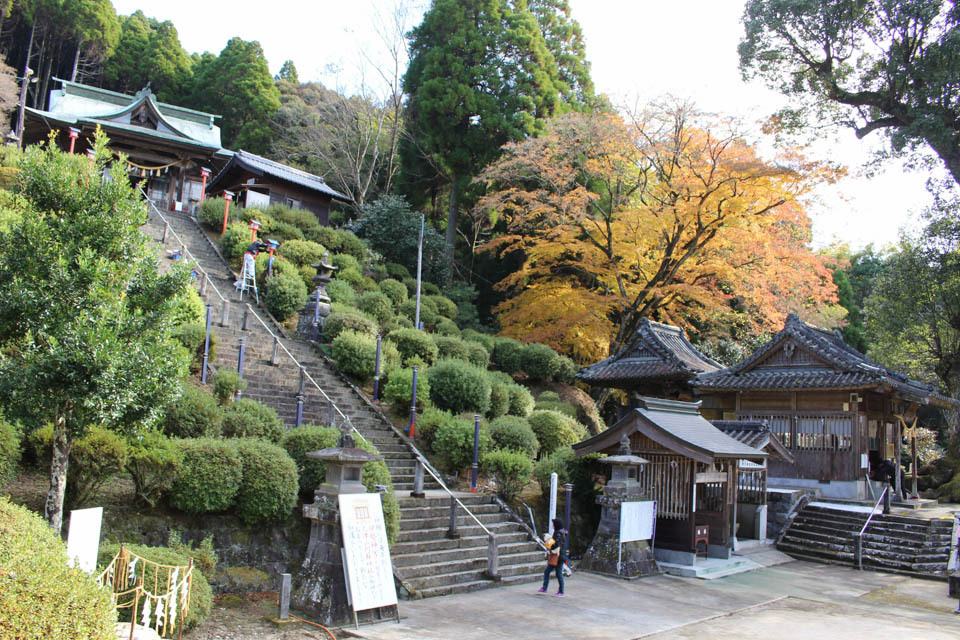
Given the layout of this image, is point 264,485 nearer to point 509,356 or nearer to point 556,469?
point 556,469

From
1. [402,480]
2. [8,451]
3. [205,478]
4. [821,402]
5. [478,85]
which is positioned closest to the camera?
[8,451]

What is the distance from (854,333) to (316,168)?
3535cm

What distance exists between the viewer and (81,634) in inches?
188

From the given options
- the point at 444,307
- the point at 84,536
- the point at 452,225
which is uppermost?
the point at 452,225

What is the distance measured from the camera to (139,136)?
30453mm

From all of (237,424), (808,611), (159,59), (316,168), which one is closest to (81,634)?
(237,424)

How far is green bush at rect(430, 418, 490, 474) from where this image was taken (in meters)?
15.0

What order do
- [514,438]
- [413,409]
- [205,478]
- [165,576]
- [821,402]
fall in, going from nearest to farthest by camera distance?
1. [165,576]
2. [205,478]
3. [514,438]
4. [413,409]
5. [821,402]

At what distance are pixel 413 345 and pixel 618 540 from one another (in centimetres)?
955

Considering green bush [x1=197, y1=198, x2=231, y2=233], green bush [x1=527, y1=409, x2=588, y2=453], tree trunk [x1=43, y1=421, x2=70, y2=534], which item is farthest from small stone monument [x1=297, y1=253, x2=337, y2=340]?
tree trunk [x1=43, y1=421, x2=70, y2=534]

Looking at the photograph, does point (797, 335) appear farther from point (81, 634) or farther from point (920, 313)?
point (81, 634)

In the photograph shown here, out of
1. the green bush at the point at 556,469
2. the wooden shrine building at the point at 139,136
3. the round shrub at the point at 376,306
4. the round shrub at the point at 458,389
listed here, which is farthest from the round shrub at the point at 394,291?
the green bush at the point at 556,469

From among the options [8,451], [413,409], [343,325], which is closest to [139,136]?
[343,325]

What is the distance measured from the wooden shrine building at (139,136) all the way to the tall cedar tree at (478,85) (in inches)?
441
